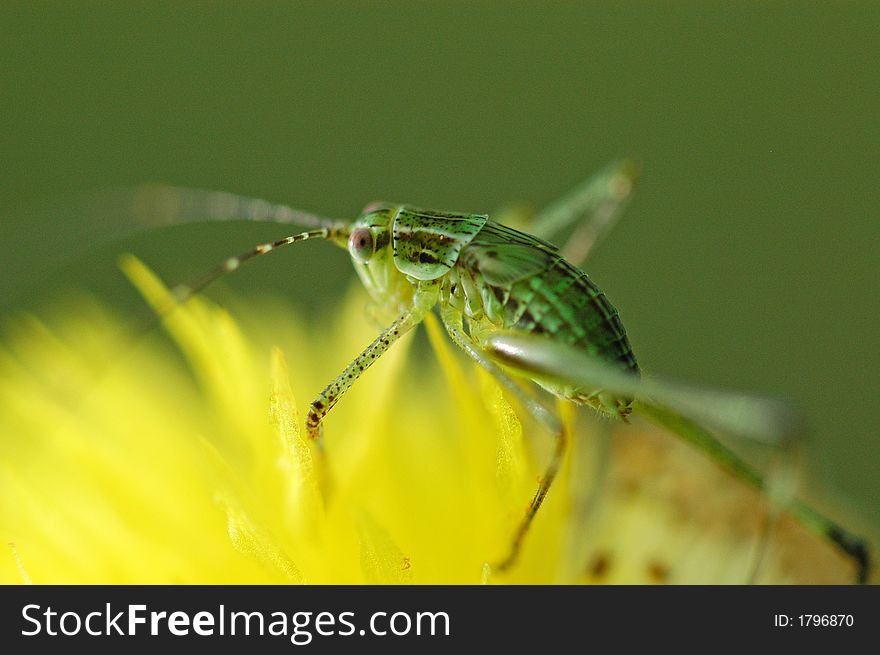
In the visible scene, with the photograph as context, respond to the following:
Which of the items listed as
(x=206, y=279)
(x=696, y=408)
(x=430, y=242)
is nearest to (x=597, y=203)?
(x=430, y=242)

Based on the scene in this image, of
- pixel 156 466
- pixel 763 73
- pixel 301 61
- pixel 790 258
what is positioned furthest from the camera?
pixel 301 61

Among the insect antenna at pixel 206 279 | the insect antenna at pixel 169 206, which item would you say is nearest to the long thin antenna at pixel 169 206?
the insect antenna at pixel 169 206

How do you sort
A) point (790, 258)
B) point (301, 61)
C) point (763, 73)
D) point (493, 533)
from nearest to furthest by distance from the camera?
point (493, 533)
point (790, 258)
point (763, 73)
point (301, 61)

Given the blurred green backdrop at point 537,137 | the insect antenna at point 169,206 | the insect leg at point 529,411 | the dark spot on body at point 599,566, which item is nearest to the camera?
the insect leg at point 529,411

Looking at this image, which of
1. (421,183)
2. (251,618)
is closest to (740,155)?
(421,183)

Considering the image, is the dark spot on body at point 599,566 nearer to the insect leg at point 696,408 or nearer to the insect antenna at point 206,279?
the insect leg at point 696,408

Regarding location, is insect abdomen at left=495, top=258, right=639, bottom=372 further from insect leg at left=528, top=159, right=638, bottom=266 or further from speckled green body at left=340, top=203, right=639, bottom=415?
insect leg at left=528, top=159, right=638, bottom=266

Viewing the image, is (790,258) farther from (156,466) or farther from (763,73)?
(156,466)

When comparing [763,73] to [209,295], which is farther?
[763,73]
